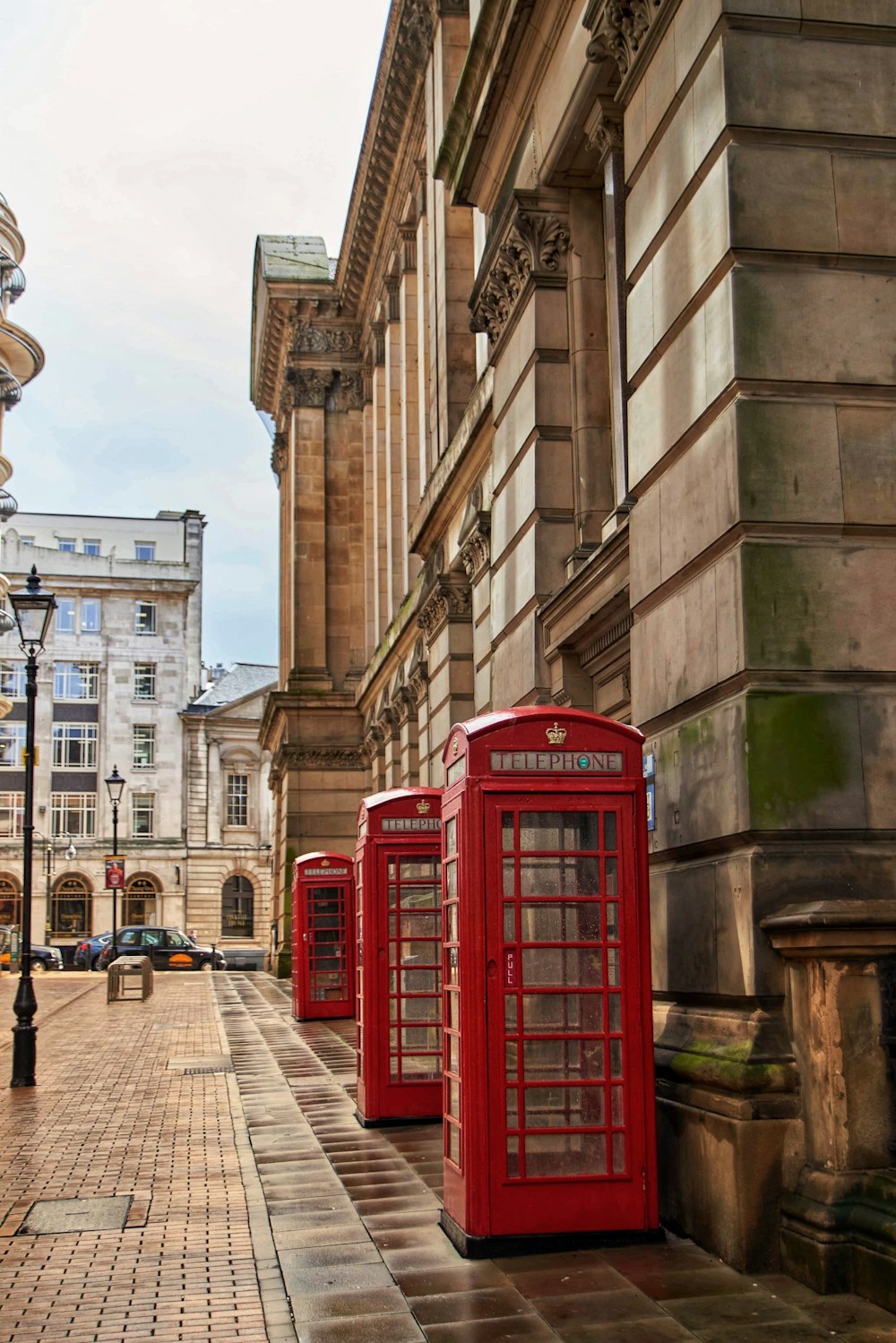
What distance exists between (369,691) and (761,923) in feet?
96.7

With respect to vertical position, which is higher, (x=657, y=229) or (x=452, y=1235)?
(x=657, y=229)

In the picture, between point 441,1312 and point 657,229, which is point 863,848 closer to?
point 441,1312

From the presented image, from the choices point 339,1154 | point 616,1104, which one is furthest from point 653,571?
point 339,1154

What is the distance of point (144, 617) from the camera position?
82.6m

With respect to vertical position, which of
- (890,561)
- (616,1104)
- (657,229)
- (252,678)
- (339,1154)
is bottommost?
(339,1154)

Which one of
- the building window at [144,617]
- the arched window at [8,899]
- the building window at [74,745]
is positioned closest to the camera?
the arched window at [8,899]

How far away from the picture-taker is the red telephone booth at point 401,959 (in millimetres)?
11906

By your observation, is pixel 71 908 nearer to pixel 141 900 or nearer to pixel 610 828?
pixel 141 900

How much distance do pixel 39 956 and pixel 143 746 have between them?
2818cm

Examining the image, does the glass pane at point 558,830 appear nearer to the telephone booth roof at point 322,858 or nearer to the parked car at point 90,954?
the telephone booth roof at point 322,858

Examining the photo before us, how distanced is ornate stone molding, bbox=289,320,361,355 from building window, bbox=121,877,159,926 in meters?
42.5

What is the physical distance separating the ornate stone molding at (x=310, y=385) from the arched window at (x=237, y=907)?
4238 centimetres

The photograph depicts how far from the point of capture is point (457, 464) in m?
20.7

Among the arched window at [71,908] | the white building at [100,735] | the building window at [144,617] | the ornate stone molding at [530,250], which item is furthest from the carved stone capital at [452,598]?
the building window at [144,617]
